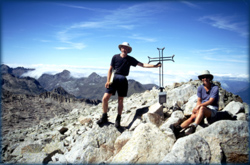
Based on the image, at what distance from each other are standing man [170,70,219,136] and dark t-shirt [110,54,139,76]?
132 inches

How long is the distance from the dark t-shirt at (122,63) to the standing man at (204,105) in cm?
334

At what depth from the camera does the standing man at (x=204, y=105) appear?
764cm

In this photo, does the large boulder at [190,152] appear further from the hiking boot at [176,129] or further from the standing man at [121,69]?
the standing man at [121,69]

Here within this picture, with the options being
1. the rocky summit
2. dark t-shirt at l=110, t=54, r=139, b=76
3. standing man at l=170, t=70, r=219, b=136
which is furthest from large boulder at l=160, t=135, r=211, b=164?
dark t-shirt at l=110, t=54, r=139, b=76

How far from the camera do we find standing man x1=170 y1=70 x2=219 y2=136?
7.64 m

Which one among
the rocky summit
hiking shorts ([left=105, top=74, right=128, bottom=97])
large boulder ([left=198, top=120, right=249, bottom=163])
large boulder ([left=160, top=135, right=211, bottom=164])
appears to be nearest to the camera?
large boulder ([left=160, top=135, right=211, bottom=164])

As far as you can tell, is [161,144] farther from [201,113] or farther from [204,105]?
[204,105]

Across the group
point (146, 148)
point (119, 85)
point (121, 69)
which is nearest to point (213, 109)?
point (146, 148)

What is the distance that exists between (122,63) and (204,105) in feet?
14.0

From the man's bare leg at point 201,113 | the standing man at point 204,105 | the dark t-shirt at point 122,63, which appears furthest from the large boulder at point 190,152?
the dark t-shirt at point 122,63

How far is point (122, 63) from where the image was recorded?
8680 millimetres

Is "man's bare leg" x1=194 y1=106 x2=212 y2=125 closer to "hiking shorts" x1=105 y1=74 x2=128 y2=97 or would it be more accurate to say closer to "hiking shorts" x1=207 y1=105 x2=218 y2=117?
"hiking shorts" x1=207 y1=105 x2=218 y2=117

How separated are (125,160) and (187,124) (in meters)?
3.50

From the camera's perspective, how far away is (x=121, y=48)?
879 cm
